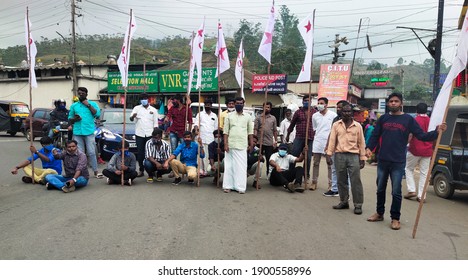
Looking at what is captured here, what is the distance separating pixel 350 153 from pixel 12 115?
21.1 metres

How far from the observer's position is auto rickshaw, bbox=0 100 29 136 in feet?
69.0

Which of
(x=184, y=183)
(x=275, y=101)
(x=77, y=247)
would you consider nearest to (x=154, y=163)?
(x=184, y=183)

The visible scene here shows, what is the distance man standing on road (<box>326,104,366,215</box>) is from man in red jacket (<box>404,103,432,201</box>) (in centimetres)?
191

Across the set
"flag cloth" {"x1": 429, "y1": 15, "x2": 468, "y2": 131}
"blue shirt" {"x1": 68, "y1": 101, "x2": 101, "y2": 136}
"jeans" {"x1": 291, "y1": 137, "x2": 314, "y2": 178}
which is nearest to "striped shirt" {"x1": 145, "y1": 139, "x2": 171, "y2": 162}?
"blue shirt" {"x1": 68, "y1": 101, "x2": 101, "y2": 136}

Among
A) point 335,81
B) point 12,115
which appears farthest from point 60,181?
point 335,81

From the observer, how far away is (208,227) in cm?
487

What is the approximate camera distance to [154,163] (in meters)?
7.83

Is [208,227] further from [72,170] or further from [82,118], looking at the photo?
[82,118]

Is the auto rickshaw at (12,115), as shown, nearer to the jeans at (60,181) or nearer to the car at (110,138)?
the car at (110,138)

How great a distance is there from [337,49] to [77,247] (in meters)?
25.5

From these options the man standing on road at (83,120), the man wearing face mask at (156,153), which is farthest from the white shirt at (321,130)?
the man standing on road at (83,120)

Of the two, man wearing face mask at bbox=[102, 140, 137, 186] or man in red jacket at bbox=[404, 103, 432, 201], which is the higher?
man in red jacket at bbox=[404, 103, 432, 201]

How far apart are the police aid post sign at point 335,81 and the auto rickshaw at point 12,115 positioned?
56.7 ft

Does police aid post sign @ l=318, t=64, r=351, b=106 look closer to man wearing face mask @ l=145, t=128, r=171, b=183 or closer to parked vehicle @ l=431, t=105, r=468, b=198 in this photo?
parked vehicle @ l=431, t=105, r=468, b=198
